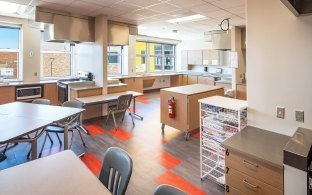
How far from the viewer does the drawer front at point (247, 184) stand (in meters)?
1.63

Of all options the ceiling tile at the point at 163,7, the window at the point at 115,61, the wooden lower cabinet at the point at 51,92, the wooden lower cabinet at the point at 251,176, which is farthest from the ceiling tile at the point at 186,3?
the window at the point at 115,61

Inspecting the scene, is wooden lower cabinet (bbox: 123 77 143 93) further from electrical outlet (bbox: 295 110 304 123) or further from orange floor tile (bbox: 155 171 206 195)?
electrical outlet (bbox: 295 110 304 123)

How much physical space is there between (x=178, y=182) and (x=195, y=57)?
26.3 feet

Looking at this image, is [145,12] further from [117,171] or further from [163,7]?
[117,171]

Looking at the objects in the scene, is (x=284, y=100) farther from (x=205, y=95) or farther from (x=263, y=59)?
(x=205, y=95)

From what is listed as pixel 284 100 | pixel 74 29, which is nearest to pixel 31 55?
pixel 74 29

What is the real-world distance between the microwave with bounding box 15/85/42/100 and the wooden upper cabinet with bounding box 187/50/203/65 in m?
6.87

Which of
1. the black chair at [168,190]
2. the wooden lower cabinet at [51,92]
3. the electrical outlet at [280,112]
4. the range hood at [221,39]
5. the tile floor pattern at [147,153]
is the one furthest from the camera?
the range hood at [221,39]

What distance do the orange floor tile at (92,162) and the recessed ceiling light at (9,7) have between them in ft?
12.0

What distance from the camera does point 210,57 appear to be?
9258 millimetres

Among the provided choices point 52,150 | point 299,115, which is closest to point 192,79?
point 52,150

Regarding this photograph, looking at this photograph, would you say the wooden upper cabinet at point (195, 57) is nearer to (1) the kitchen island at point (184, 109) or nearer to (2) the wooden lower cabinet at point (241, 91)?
(2) the wooden lower cabinet at point (241, 91)

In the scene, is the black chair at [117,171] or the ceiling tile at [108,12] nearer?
the black chair at [117,171]

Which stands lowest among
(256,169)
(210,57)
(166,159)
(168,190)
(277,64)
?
(166,159)
